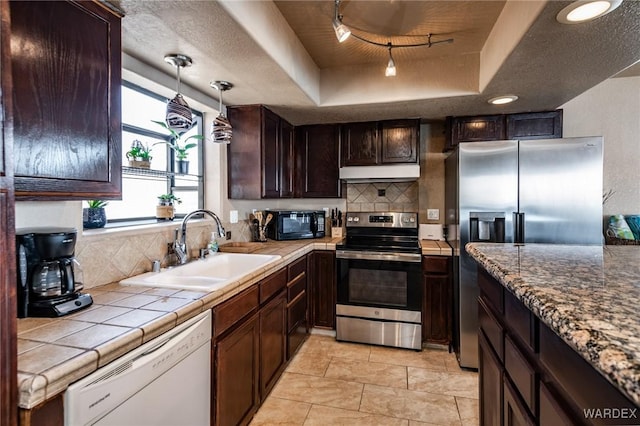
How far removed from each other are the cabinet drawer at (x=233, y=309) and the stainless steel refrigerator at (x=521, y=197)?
1.69 meters

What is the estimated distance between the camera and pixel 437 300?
2732 mm

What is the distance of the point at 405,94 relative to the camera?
253 cm

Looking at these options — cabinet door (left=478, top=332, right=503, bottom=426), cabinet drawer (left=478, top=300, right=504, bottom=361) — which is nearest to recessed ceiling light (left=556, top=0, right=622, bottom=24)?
cabinet drawer (left=478, top=300, right=504, bottom=361)

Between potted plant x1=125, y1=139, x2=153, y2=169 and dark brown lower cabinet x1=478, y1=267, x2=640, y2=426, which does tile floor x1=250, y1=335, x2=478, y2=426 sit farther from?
potted plant x1=125, y1=139, x2=153, y2=169

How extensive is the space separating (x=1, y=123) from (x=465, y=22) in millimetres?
2306

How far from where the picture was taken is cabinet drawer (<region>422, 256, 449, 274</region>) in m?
2.70

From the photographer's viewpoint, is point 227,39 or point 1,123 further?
point 227,39

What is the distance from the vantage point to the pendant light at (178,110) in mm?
1760

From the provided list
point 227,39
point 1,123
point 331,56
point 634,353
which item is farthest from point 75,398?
point 331,56

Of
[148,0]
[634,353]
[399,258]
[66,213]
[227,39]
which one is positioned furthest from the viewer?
[399,258]

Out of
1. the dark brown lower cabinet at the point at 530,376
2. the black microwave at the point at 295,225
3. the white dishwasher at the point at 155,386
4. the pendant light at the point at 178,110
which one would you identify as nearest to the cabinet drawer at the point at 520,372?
the dark brown lower cabinet at the point at 530,376

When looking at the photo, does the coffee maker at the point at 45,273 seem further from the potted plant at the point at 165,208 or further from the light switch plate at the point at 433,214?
the light switch plate at the point at 433,214

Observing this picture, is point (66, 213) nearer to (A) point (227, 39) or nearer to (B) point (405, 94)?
(A) point (227, 39)

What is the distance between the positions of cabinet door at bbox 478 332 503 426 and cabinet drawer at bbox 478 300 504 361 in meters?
0.04
